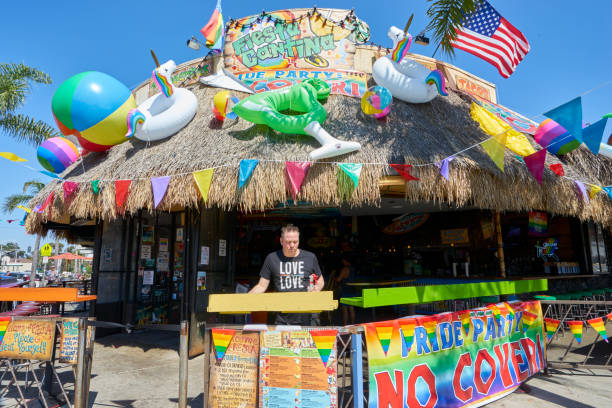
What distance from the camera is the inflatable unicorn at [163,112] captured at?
6.55m

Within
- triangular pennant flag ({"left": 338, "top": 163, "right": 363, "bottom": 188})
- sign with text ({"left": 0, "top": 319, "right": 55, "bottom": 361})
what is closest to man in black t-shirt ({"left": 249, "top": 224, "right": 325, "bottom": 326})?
triangular pennant flag ({"left": 338, "top": 163, "right": 363, "bottom": 188})

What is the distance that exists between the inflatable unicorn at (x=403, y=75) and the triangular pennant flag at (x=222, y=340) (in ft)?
18.7

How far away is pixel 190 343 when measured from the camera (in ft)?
19.1

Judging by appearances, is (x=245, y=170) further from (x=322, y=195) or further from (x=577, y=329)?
(x=577, y=329)

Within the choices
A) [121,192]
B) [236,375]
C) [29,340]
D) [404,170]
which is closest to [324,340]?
[236,375]

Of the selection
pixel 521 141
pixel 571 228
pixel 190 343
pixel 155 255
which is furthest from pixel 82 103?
pixel 571 228

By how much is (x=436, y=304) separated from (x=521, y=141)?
3.66 m

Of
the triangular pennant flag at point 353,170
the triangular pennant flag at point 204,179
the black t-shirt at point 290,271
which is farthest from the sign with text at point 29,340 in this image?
the triangular pennant flag at point 353,170

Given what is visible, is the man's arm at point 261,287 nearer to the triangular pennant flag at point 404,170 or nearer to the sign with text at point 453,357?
the sign with text at point 453,357

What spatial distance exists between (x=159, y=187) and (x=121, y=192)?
85cm

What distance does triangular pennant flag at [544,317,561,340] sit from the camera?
182 inches

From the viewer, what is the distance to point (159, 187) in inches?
216

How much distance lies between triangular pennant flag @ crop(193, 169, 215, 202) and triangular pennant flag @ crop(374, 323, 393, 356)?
3.34 meters

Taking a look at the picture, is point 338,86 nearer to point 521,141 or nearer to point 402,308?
point 521,141
